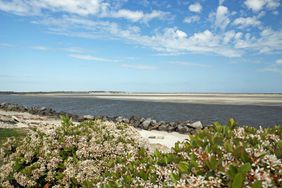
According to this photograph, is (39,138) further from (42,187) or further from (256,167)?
(256,167)

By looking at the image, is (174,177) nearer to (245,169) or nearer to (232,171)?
(232,171)

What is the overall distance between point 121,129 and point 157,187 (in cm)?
474

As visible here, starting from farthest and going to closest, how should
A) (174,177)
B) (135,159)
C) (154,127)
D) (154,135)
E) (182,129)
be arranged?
(154,127) < (182,129) < (154,135) < (135,159) < (174,177)

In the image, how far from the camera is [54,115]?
45906mm

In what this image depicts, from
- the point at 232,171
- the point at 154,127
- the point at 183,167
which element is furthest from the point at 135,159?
the point at 154,127

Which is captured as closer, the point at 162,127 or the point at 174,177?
the point at 174,177

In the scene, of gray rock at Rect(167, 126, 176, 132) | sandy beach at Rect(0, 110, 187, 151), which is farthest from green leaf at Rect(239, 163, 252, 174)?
gray rock at Rect(167, 126, 176, 132)

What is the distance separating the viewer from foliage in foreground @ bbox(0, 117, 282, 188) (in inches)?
134

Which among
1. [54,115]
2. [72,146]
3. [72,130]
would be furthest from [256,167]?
[54,115]

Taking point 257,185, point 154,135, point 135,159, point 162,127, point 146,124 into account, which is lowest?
point 154,135

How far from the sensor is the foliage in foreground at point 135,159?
11.2 ft

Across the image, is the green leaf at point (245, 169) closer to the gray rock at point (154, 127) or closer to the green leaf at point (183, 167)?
the green leaf at point (183, 167)

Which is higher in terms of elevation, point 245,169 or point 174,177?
point 245,169

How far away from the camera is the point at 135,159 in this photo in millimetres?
5832
